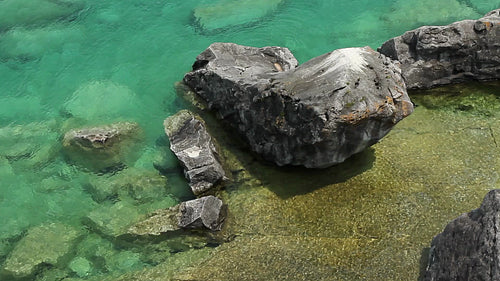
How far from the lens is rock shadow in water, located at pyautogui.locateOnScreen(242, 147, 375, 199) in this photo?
47.9 ft

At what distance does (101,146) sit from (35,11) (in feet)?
36.0

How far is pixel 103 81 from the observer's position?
20.3 m

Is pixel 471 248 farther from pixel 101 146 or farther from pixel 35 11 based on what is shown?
pixel 35 11

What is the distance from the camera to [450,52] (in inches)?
674

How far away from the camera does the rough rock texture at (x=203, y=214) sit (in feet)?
44.7

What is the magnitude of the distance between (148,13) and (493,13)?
14170mm

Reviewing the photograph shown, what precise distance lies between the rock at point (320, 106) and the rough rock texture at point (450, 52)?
2.69 metres

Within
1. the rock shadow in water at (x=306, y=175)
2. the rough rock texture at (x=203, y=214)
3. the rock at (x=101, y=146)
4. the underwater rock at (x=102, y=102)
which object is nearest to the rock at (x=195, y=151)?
the rough rock texture at (x=203, y=214)

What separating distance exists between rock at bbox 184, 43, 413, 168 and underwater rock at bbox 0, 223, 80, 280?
5858 millimetres

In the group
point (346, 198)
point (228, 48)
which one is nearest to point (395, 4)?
point (228, 48)

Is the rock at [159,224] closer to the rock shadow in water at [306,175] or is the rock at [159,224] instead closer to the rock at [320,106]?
the rock shadow in water at [306,175]

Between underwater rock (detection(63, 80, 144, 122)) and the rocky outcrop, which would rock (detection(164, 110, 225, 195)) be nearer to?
the rocky outcrop

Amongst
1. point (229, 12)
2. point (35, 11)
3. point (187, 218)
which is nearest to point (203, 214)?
point (187, 218)

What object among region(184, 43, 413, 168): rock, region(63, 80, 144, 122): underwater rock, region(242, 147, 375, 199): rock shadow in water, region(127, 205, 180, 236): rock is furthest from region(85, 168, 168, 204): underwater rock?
region(63, 80, 144, 122): underwater rock
